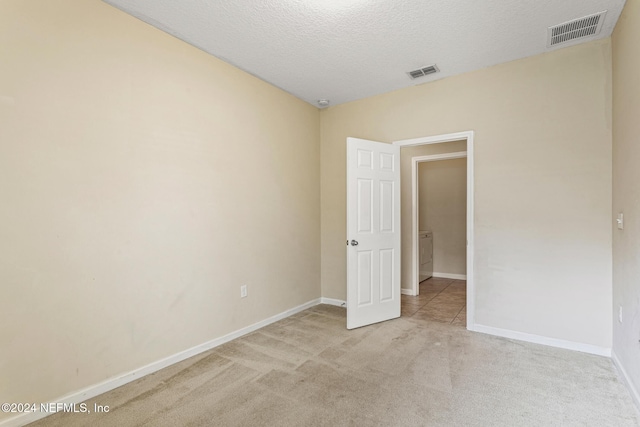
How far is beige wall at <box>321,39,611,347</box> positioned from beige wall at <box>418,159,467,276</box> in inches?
115

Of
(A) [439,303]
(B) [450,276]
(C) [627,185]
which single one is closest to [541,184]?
(C) [627,185]

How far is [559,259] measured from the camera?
2.78 metres

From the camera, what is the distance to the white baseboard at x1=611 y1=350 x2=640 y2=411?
1.89 m

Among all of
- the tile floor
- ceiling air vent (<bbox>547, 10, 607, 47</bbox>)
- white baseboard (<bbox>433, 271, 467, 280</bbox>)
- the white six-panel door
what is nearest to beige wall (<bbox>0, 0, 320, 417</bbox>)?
the white six-panel door

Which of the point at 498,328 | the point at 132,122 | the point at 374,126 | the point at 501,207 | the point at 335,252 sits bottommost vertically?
the point at 498,328

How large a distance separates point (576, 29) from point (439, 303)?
10.8 ft

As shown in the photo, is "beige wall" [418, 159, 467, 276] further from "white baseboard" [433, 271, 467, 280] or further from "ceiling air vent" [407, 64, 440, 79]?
"ceiling air vent" [407, 64, 440, 79]

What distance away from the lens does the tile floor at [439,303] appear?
360cm

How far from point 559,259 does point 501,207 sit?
675 millimetres

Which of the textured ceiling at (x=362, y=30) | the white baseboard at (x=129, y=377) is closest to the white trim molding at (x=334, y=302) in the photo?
the white baseboard at (x=129, y=377)

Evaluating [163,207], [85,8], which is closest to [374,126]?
[163,207]

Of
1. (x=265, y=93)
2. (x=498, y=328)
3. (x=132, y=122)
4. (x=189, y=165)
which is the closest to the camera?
(x=132, y=122)

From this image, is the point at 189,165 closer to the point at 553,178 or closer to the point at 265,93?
the point at 265,93

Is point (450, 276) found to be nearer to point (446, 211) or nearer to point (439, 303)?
point (446, 211)
